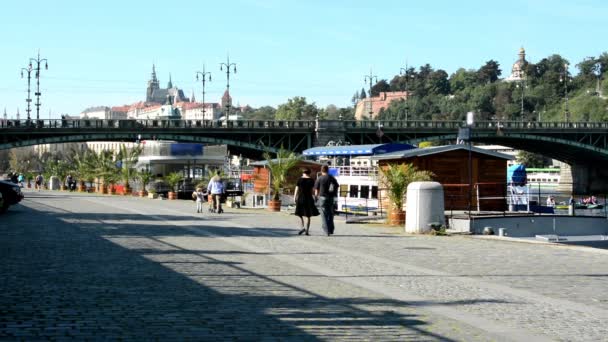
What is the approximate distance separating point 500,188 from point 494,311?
89.6 feet

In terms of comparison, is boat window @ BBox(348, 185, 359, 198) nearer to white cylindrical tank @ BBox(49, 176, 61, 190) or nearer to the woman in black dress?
the woman in black dress

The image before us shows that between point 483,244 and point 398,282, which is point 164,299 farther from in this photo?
point 483,244

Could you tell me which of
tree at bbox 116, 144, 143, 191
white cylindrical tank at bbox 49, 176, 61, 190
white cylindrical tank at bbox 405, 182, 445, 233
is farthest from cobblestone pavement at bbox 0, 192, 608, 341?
white cylindrical tank at bbox 49, 176, 61, 190

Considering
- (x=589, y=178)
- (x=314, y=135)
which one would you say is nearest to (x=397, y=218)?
(x=314, y=135)

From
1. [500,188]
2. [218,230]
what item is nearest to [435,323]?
[218,230]

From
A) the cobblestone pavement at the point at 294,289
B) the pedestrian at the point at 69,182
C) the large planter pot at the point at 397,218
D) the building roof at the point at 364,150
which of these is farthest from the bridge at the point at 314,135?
the cobblestone pavement at the point at 294,289

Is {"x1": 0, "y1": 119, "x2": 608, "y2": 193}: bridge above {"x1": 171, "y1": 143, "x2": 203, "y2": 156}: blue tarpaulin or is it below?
above

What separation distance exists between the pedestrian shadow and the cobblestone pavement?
2cm

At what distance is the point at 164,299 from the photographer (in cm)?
1030

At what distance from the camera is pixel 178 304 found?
9930mm

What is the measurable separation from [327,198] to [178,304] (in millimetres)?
12162

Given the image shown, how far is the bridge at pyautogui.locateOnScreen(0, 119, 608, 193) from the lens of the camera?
281 ft

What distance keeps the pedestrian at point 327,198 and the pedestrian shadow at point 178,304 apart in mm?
6357

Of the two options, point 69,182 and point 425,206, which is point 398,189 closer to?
point 425,206
